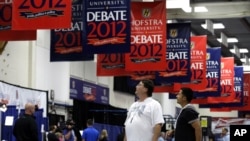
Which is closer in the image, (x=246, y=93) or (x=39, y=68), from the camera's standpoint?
(x=39, y=68)

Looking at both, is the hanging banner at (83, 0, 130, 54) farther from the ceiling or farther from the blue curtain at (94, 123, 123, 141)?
the blue curtain at (94, 123, 123, 141)

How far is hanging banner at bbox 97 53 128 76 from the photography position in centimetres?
2008

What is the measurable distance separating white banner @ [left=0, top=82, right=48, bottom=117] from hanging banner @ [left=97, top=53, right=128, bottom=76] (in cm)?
221

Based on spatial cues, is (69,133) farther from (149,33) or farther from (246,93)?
(246,93)

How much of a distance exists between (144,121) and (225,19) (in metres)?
24.3

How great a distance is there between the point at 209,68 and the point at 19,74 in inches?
378

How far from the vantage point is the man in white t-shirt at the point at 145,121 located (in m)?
7.93

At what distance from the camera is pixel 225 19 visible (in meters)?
31.7

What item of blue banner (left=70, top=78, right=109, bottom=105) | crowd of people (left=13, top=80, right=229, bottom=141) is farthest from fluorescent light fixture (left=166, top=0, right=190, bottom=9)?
crowd of people (left=13, top=80, right=229, bottom=141)

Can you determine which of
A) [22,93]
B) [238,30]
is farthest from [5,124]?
[238,30]

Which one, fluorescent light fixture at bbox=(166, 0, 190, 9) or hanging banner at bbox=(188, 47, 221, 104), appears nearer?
fluorescent light fixture at bbox=(166, 0, 190, 9)

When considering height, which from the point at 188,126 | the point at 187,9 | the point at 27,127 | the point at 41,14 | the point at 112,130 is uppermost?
the point at 187,9

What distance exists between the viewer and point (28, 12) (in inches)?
512

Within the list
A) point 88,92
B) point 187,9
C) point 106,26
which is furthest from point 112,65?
point 88,92
